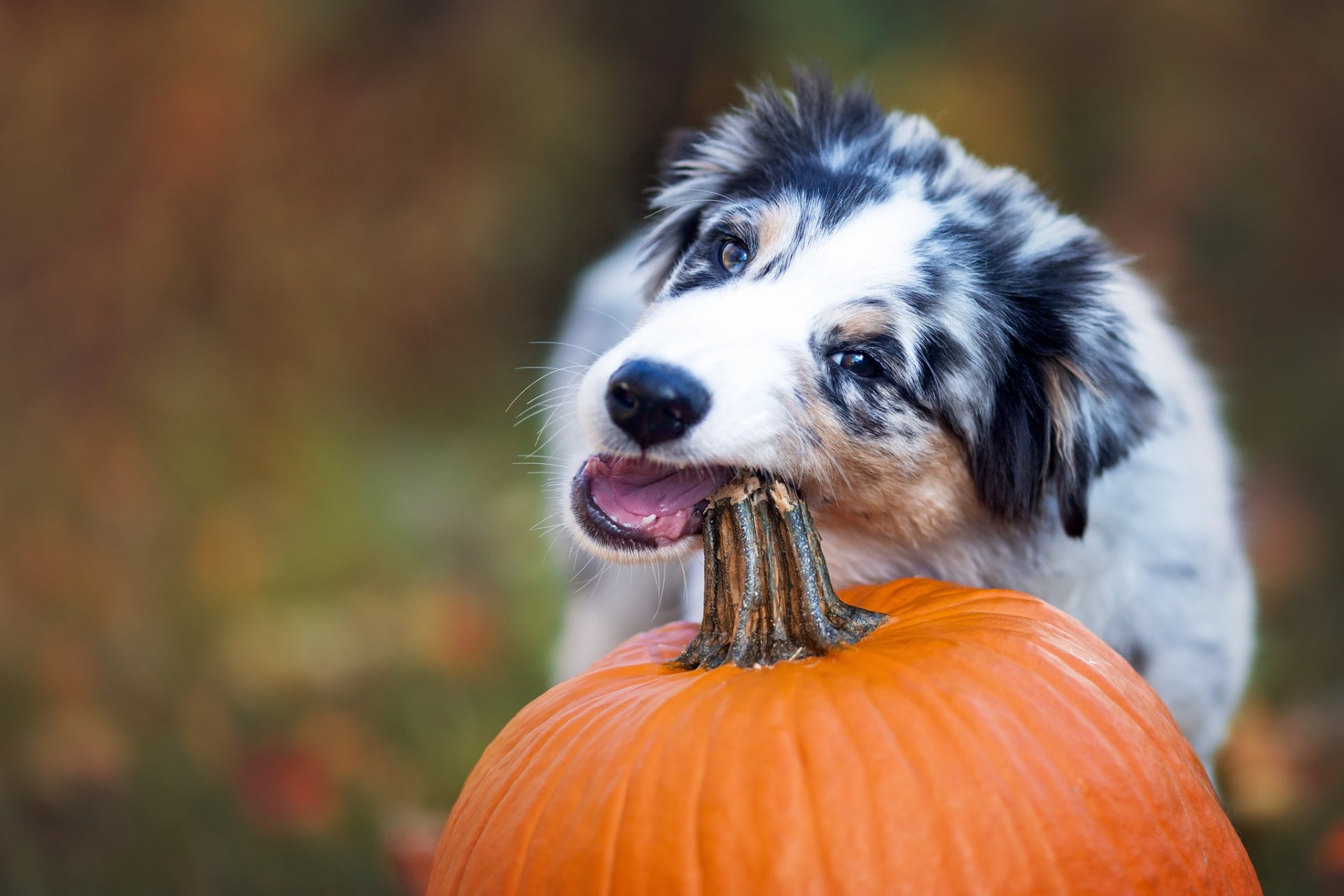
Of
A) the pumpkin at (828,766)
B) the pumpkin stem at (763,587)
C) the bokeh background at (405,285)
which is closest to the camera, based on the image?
the pumpkin at (828,766)

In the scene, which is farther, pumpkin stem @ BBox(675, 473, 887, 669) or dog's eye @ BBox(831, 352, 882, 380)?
dog's eye @ BBox(831, 352, 882, 380)

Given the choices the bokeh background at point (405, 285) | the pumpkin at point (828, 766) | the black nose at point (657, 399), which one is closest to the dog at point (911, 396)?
the black nose at point (657, 399)

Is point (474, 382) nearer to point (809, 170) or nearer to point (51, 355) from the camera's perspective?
point (51, 355)

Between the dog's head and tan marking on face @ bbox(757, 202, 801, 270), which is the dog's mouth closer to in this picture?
the dog's head

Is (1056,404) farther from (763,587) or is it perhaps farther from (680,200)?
(680,200)

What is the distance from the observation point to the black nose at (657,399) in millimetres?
1837

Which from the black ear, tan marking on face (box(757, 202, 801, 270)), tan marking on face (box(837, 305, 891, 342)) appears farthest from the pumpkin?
the black ear

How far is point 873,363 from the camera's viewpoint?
211 cm

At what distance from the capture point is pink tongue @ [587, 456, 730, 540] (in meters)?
2.07

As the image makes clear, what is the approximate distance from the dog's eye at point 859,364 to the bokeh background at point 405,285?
1906 millimetres

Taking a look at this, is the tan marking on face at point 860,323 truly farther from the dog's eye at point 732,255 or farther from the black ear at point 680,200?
the black ear at point 680,200

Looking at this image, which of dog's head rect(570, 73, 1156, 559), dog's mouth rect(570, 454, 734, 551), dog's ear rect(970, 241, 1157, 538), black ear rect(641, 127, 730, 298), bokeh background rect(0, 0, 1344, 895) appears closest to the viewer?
dog's head rect(570, 73, 1156, 559)

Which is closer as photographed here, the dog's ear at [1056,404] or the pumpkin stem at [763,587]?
the pumpkin stem at [763,587]

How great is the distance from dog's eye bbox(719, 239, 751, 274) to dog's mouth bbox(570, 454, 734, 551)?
1.46 feet
